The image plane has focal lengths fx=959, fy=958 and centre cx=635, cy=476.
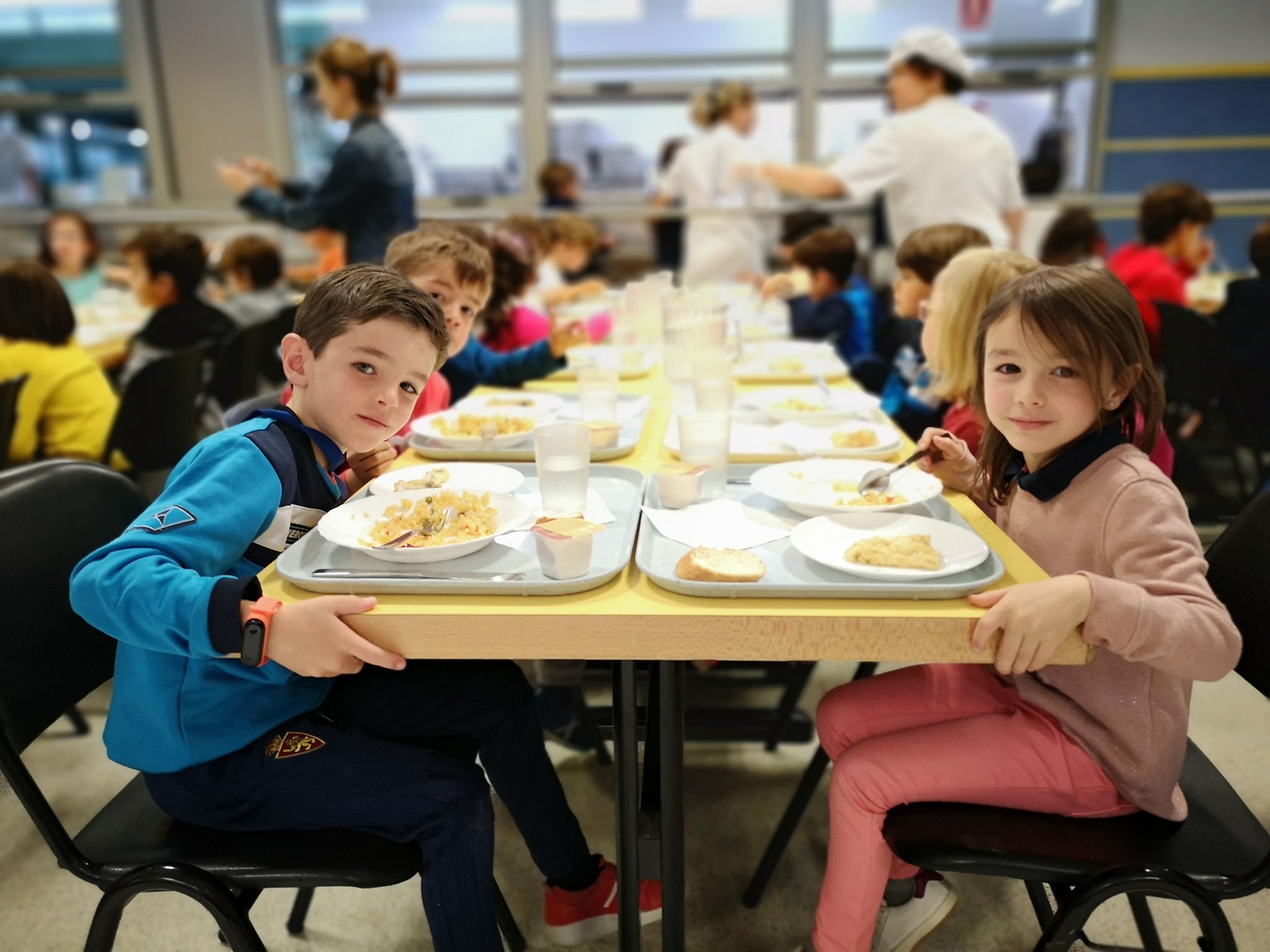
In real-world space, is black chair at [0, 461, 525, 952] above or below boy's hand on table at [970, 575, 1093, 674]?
below

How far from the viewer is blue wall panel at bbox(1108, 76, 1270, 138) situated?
605 centimetres

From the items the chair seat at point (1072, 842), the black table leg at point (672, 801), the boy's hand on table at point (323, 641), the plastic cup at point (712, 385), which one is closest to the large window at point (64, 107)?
the plastic cup at point (712, 385)

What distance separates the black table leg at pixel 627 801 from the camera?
1051 mm

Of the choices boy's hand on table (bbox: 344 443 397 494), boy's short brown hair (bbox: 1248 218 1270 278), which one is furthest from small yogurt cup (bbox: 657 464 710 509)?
boy's short brown hair (bbox: 1248 218 1270 278)

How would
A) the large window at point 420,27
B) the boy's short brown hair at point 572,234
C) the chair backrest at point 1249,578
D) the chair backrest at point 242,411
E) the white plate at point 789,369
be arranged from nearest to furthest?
1. the chair backrest at point 1249,578
2. the chair backrest at point 242,411
3. the white plate at point 789,369
4. the boy's short brown hair at point 572,234
5. the large window at point 420,27

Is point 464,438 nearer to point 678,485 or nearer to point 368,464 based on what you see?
point 368,464

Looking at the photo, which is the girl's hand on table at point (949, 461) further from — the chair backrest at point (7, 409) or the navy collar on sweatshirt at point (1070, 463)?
the chair backrest at point (7, 409)

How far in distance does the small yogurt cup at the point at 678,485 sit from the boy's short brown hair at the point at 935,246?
115 centimetres

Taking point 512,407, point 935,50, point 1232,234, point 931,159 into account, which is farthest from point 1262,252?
point 1232,234

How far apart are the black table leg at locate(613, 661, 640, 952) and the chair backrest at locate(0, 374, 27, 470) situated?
1742 mm

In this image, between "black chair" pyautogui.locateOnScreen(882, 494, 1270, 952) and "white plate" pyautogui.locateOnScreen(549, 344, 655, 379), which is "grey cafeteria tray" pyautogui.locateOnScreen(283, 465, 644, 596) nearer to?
"black chair" pyautogui.locateOnScreen(882, 494, 1270, 952)

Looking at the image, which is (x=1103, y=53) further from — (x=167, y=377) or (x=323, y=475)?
(x=323, y=475)

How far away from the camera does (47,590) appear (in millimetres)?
1139

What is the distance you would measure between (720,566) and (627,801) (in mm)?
332
